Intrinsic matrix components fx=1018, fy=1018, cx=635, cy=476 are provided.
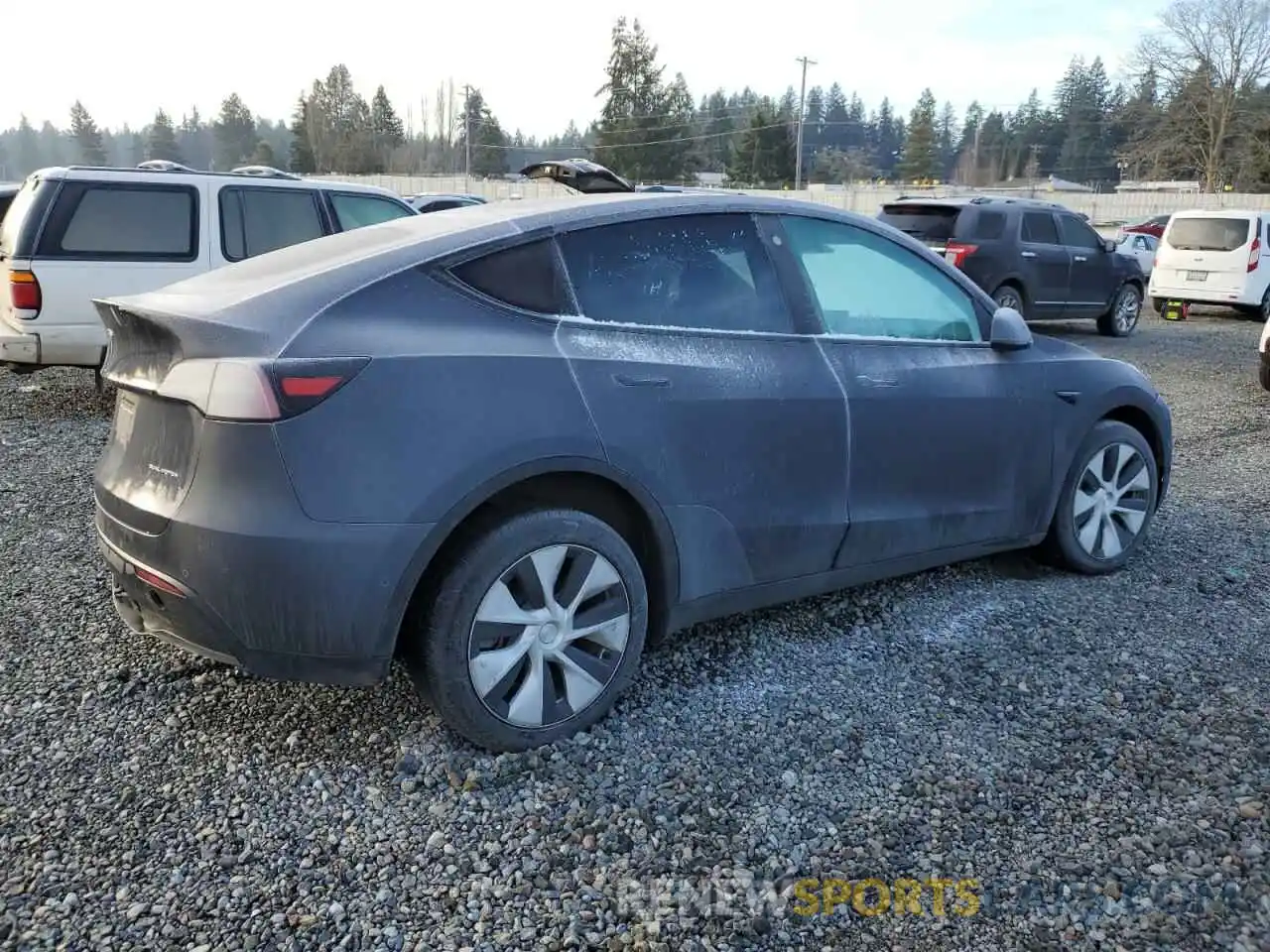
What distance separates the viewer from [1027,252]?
13.0 meters

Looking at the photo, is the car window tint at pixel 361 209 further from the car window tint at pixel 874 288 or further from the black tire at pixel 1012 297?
the black tire at pixel 1012 297

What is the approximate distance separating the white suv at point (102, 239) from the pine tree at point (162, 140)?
115 metres

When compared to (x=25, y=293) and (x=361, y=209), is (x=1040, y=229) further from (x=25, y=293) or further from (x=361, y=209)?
(x=25, y=293)

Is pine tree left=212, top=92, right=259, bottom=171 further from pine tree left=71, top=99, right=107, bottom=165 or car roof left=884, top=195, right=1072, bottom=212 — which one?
car roof left=884, top=195, right=1072, bottom=212

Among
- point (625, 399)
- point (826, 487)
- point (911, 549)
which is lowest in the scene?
point (911, 549)

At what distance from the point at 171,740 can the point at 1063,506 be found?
3571 millimetres

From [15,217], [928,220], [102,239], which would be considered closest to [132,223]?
[102,239]

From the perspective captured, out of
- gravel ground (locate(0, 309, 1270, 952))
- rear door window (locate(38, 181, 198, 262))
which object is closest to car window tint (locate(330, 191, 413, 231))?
rear door window (locate(38, 181, 198, 262))

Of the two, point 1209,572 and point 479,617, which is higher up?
point 479,617

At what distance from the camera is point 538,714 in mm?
2945

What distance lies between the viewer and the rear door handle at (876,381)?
3.58 meters

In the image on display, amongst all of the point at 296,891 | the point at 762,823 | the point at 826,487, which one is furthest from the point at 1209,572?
the point at 296,891

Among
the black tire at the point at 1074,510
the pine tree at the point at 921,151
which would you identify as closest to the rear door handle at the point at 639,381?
the black tire at the point at 1074,510

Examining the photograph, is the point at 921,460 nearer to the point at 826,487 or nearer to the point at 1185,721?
the point at 826,487
